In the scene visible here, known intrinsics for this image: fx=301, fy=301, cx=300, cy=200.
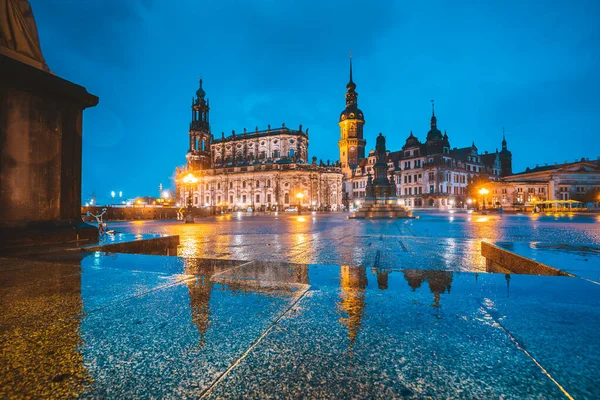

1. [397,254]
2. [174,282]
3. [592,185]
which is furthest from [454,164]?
[174,282]

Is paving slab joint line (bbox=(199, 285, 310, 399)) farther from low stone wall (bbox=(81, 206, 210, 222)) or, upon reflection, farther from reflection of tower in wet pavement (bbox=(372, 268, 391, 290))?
low stone wall (bbox=(81, 206, 210, 222))

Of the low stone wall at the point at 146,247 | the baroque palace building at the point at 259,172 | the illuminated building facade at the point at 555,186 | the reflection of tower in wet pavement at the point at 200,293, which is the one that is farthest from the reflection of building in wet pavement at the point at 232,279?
the illuminated building facade at the point at 555,186

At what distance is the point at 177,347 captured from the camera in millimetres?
1534

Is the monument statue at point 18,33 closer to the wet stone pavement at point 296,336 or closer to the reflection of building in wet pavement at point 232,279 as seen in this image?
the wet stone pavement at point 296,336

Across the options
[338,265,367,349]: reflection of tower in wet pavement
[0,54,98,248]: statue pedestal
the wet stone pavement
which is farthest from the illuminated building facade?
[0,54,98,248]: statue pedestal

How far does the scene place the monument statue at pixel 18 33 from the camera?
550 cm

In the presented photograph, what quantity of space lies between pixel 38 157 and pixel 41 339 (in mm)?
5017

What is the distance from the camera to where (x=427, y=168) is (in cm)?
5928

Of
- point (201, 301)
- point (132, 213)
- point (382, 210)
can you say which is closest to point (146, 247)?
point (201, 301)

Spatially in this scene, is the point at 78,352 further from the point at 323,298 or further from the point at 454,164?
the point at 454,164

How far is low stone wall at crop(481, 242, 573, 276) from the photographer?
3481mm

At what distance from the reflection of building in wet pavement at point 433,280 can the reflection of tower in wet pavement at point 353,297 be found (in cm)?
46

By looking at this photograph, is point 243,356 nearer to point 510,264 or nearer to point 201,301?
point 201,301

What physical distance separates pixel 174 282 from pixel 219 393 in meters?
1.93
